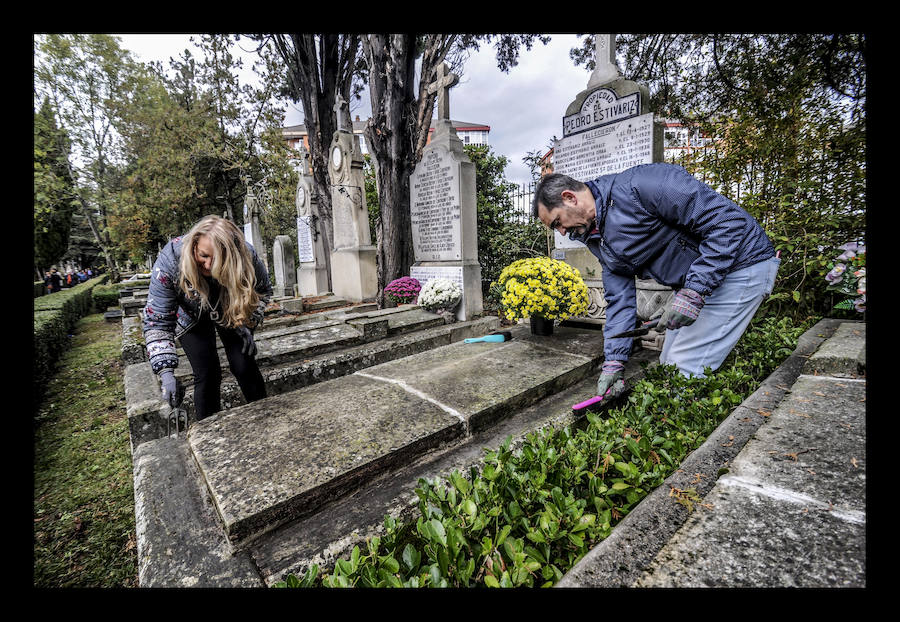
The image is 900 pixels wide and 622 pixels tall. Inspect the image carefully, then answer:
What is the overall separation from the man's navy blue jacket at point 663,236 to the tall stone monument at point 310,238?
8596 mm

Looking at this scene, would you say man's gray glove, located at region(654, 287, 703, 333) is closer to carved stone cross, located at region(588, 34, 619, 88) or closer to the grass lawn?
the grass lawn

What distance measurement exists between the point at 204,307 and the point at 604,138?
4324mm

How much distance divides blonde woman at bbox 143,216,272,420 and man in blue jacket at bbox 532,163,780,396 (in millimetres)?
1896

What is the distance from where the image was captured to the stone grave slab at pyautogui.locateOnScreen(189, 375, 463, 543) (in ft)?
4.67

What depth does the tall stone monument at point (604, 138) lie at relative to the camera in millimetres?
3938

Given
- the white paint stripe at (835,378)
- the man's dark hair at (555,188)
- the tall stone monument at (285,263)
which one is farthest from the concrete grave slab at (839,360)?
the tall stone monument at (285,263)

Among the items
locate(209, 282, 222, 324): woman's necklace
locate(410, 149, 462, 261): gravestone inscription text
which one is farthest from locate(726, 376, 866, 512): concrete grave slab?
locate(410, 149, 462, 261): gravestone inscription text

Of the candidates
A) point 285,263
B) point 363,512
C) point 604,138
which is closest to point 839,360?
point 363,512

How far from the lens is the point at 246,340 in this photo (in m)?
2.46

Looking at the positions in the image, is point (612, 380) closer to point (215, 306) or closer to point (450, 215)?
point (215, 306)

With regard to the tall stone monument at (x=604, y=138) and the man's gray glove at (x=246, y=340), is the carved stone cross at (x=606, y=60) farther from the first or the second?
the man's gray glove at (x=246, y=340)

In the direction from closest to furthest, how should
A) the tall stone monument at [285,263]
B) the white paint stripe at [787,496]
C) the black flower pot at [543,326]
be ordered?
the white paint stripe at [787,496] < the black flower pot at [543,326] < the tall stone monument at [285,263]
